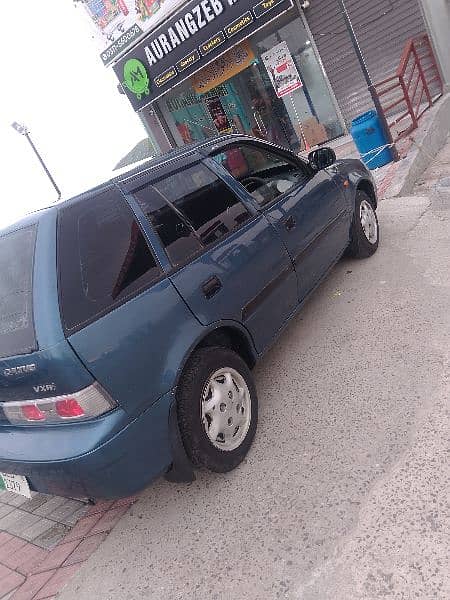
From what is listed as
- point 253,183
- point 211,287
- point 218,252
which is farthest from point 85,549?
point 253,183

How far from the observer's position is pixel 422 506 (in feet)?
7.01

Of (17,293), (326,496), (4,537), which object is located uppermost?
(17,293)

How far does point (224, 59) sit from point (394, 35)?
400cm

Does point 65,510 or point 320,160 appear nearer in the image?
point 65,510

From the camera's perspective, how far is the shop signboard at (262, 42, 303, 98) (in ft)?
35.5

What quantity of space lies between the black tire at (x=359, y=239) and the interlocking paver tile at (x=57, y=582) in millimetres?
3508

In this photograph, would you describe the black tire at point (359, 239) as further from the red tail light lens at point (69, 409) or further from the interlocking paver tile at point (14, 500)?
the interlocking paver tile at point (14, 500)

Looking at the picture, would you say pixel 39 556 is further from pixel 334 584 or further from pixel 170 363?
pixel 334 584

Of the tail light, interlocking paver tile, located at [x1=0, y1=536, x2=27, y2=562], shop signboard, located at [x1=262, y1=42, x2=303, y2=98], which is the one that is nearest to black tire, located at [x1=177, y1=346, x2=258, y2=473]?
the tail light

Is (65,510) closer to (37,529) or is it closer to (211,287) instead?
(37,529)

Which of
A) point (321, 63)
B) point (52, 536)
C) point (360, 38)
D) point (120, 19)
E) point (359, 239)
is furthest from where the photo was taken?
point (120, 19)

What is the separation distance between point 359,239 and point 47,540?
3598 mm

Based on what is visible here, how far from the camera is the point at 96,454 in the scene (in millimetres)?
2148

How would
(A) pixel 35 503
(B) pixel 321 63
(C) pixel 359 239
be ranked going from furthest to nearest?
(B) pixel 321 63 < (C) pixel 359 239 < (A) pixel 35 503
